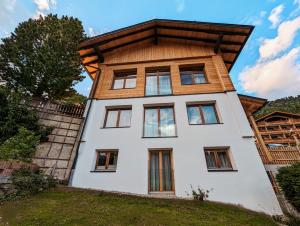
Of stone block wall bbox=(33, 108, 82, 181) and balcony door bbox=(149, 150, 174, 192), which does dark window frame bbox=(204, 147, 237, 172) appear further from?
stone block wall bbox=(33, 108, 82, 181)

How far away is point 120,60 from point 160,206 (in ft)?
36.1

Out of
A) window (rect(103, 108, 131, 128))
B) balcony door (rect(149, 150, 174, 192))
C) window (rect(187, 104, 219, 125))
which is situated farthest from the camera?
window (rect(103, 108, 131, 128))

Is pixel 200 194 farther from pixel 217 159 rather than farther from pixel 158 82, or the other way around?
pixel 158 82

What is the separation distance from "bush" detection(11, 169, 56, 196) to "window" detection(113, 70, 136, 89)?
747 centimetres

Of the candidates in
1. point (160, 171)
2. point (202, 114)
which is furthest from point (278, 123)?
point (160, 171)

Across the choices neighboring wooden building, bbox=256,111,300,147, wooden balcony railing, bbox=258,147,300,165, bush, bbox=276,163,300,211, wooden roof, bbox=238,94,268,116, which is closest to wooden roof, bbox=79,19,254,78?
wooden roof, bbox=238,94,268,116

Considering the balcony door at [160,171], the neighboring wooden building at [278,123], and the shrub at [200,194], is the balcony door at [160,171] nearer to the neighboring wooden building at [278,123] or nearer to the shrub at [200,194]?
the shrub at [200,194]

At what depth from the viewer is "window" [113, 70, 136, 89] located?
38.8 feet

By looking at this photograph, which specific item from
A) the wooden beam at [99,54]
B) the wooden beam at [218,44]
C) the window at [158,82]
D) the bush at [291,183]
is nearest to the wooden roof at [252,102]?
the wooden beam at [218,44]

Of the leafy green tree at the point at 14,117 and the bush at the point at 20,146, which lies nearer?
the bush at the point at 20,146

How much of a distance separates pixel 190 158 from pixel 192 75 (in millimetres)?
6649

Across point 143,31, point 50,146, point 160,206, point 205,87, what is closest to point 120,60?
point 143,31

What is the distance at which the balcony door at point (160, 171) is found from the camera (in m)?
7.79

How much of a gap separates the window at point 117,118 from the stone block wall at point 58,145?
6.46 ft
